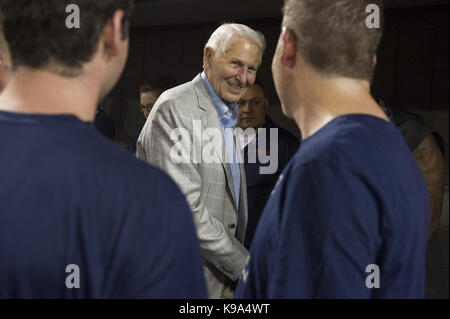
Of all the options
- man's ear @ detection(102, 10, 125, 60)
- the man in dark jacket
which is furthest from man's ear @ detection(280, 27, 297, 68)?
the man in dark jacket

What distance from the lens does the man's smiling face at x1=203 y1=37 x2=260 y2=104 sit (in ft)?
5.81

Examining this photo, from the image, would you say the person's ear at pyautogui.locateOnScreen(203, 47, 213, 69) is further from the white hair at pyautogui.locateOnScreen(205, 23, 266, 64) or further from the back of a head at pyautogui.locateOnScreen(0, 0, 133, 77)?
the back of a head at pyautogui.locateOnScreen(0, 0, 133, 77)

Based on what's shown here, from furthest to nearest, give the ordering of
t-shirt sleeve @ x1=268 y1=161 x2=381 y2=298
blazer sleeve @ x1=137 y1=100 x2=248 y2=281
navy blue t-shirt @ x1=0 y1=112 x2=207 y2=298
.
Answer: blazer sleeve @ x1=137 y1=100 x2=248 y2=281
t-shirt sleeve @ x1=268 y1=161 x2=381 y2=298
navy blue t-shirt @ x1=0 y1=112 x2=207 y2=298

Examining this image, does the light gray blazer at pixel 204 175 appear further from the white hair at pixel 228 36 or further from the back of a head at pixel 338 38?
the back of a head at pixel 338 38

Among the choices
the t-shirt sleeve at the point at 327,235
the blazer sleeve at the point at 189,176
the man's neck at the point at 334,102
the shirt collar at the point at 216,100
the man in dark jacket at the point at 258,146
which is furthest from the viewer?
the man in dark jacket at the point at 258,146

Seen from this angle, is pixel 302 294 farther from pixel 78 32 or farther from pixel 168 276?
pixel 78 32

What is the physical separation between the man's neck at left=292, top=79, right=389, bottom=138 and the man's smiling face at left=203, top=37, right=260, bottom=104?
3.02 feet

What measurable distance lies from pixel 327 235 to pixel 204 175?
879mm

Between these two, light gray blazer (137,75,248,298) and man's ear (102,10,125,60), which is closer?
man's ear (102,10,125,60)

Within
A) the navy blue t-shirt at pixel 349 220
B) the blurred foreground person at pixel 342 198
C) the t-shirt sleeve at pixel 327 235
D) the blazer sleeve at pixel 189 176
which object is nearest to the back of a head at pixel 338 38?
the blurred foreground person at pixel 342 198

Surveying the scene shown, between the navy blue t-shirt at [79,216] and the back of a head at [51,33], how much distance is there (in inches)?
3.1

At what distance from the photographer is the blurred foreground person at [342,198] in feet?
2.33

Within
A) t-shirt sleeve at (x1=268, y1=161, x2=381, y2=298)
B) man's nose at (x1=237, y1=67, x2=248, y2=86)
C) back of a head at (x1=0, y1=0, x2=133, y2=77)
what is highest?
man's nose at (x1=237, y1=67, x2=248, y2=86)

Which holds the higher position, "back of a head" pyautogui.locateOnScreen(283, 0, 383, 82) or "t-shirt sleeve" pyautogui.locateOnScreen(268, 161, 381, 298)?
"back of a head" pyautogui.locateOnScreen(283, 0, 383, 82)
